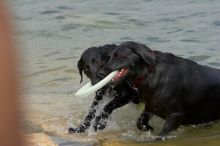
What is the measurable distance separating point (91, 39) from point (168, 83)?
280 inches

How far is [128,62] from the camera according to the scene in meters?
→ 5.46

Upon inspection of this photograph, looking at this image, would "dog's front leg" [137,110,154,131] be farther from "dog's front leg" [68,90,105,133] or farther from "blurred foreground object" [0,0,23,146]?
"blurred foreground object" [0,0,23,146]

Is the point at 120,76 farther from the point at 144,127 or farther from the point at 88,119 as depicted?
the point at 88,119

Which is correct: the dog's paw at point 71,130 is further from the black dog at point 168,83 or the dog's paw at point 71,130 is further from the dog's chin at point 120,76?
the dog's chin at point 120,76

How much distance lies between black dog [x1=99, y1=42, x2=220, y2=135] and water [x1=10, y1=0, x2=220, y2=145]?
218 millimetres

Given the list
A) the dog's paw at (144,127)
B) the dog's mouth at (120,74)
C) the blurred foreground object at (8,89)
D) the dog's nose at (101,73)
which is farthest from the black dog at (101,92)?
the blurred foreground object at (8,89)

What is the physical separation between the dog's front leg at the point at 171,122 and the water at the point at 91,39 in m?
0.12

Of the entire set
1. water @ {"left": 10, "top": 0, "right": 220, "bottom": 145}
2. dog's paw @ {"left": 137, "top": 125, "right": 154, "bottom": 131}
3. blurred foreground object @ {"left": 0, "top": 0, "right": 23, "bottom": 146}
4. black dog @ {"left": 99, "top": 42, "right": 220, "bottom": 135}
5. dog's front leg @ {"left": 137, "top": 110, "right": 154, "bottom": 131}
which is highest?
blurred foreground object @ {"left": 0, "top": 0, "right": 23, "bottom": 146}

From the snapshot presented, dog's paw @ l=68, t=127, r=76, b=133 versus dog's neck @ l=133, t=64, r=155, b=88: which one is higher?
dog's neck @ l=133, t=64, r=155, b=88

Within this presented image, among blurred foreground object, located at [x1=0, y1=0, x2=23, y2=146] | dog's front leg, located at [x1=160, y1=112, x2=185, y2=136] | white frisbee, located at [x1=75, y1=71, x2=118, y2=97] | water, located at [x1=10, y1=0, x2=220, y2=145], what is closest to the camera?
blurred foreground object, located at [x1=0, y1=0, x2=23, y2=146]

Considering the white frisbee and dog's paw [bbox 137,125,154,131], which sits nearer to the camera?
the white frisbee

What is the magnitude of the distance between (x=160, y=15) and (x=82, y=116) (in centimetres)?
840

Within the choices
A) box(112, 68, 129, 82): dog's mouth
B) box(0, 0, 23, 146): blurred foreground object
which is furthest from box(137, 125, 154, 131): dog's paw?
box(0, 0, 23, 146): blurred foreground object

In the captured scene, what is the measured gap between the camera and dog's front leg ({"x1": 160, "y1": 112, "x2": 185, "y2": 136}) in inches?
222
